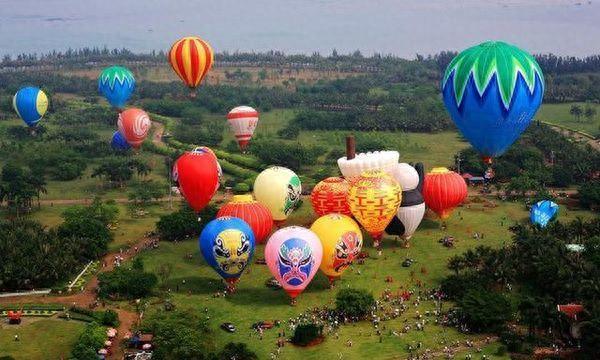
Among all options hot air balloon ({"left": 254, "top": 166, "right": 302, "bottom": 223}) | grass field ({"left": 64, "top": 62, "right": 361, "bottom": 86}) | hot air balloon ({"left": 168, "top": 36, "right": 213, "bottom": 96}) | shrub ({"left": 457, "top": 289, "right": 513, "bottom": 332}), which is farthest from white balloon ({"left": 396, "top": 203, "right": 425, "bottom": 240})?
grass field ({"left": 64, "top": 62, "right": 361, "bottom": 86})

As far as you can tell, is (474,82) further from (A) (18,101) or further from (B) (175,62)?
(A) (18,101)

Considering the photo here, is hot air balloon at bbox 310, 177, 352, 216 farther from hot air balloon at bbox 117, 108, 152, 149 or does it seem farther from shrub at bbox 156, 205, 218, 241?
hot air balloon at bbox 117, 108, 152, 149

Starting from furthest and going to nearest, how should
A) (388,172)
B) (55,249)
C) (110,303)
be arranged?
(388,172) < (55,249) < (110,303)

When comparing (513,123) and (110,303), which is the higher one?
(513,123)

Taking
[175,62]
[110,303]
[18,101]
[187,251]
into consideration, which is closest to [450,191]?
[187,251]

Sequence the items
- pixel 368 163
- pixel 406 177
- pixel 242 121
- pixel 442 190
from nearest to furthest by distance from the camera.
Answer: pixel 406 177 → pixel 368 163 → pixel 442 190 → pixel 242 121

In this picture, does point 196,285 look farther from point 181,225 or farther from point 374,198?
point 374,198

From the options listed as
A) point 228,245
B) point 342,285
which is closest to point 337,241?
point 342,285

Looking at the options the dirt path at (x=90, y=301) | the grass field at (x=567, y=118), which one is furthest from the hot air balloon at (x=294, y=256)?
the grass field at (x=567, y=118)
